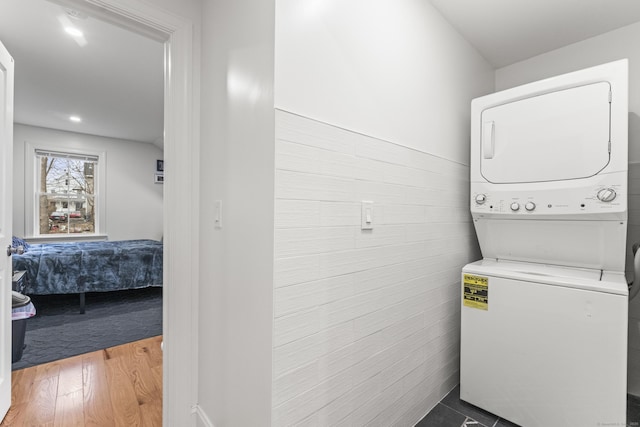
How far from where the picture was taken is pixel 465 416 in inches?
62.5

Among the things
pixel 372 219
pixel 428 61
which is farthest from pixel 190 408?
pixel 428 61

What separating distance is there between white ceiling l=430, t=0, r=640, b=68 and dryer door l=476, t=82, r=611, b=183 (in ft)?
1.68

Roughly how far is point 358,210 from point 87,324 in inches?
129

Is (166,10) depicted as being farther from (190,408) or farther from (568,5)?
(568,5)

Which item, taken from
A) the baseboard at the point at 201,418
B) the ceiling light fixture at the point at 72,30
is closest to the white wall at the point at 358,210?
the baseboard at the point at 201,418

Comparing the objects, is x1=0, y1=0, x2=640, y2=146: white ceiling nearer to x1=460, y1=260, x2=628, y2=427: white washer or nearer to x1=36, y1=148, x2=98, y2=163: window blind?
x1=36, y1=148, x2=98, y2=163: window blind

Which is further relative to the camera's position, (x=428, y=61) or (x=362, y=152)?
(x=428, y=61)

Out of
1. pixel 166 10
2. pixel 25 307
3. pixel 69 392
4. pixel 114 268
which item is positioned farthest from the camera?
pixel 114 268

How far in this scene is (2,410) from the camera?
1578 millimetres

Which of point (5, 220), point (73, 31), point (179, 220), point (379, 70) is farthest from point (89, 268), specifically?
point (379, 70)

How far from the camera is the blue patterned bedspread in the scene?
3.17 metres

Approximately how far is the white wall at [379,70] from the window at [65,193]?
17.8 feet

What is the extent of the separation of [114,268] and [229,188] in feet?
10.7

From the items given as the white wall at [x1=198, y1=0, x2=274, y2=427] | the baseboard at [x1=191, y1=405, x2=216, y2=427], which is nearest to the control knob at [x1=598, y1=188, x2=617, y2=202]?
the white wall at [x1=198, y1=0, x2=274, y2=427]
